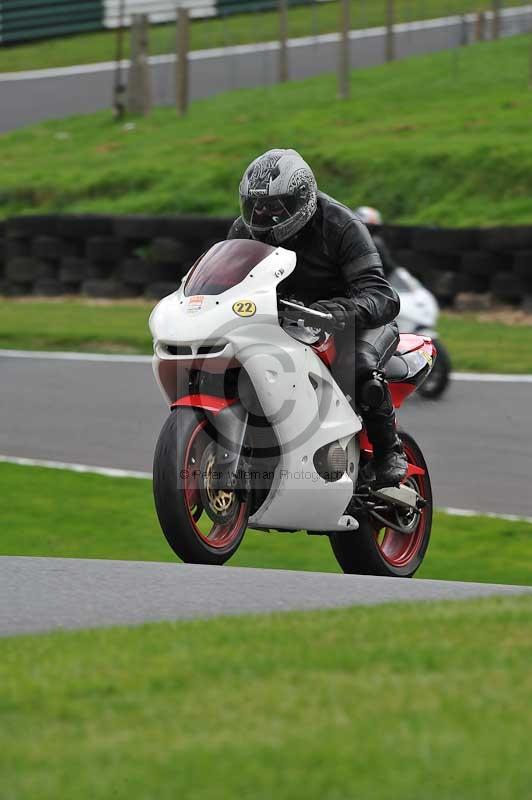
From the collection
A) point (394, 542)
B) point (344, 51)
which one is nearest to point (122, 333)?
point (344, 51)

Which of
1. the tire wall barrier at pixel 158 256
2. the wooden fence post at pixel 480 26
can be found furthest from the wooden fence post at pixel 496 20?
the tire wall barrier at pixel 158 256

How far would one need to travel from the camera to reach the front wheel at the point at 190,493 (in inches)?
225

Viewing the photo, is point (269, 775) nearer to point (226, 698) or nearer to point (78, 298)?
point (226, 698)

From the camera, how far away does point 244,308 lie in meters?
5.87

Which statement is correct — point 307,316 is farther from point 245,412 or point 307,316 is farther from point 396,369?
point 396,369

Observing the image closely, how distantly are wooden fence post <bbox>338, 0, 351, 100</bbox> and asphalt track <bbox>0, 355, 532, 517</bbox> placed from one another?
8.10 m

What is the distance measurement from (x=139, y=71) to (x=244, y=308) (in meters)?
18.4

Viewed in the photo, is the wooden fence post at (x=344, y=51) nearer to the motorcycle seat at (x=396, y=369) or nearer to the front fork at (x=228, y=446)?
the motorcycle seat at (x=396, y=369)

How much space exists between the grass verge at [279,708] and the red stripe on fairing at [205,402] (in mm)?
1217

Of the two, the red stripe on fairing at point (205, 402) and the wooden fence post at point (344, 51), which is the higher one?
the red stripe on fairing at point (205, 402)

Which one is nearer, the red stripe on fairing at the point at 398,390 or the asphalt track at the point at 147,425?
the red stripe on fairing at the point at 398,390

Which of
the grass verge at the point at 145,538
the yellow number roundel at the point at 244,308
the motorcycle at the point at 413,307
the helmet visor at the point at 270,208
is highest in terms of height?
the helmet visor at the point at 270,208

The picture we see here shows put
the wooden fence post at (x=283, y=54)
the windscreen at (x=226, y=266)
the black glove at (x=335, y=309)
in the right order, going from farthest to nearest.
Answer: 1. the wooden fence post at (x=283, y=54)
2. the black glove at (x=335, y=309)
3. the windscreen at (x=226, y=266)

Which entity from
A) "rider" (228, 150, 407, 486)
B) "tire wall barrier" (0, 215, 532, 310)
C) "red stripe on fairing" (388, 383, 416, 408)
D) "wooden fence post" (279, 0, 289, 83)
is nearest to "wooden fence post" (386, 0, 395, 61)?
"wooden fence post" (279, 0, 289, 83)
